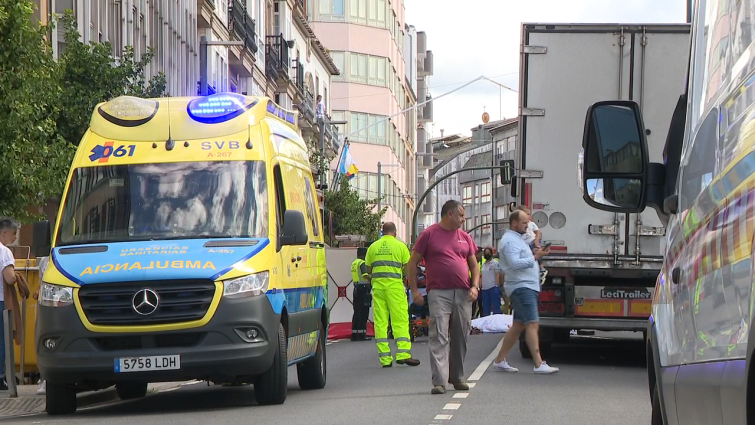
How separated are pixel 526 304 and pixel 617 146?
412 inches

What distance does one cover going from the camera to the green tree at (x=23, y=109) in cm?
1557

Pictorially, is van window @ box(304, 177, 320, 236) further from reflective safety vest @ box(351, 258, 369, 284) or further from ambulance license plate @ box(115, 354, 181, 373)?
reflective safety vest @ box(351, 258, 369, 284)

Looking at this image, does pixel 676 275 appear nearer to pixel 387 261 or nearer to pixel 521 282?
pixel 521 282

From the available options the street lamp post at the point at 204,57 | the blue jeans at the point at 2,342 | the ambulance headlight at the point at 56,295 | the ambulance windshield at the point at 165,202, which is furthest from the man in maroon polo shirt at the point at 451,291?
the street lamp post at the point at 204,57

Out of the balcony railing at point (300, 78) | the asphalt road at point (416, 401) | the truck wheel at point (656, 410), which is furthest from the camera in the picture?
the balcony railing at point (300, 78)

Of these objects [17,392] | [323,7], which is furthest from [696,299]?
[323,7]

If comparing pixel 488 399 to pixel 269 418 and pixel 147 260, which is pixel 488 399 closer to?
pixel 269 418

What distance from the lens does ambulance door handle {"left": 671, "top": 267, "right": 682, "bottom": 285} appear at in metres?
4.84

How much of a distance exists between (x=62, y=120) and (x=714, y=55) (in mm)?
17542

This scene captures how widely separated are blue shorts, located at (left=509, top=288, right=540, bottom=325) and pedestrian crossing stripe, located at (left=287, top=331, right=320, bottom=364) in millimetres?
2516

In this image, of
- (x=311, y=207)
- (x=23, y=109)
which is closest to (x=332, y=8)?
(x=23, y=109)

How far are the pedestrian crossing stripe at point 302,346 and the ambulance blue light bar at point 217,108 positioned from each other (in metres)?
2.09

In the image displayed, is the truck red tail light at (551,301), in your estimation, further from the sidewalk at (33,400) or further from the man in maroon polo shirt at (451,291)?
the sidewalk at (33,400)

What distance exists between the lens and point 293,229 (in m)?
12.2
